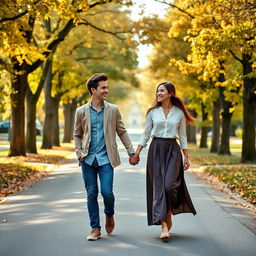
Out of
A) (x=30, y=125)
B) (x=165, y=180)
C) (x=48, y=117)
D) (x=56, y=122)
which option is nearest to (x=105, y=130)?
(x=165, y=180)

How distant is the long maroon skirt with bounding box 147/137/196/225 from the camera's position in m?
6.67

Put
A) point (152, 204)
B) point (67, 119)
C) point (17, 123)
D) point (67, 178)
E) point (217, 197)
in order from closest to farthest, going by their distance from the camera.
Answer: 1. point (152, 204)
2. point (217, 197)
3. point (67, 178)
4. point (17, 123)
5. point (67, 119)

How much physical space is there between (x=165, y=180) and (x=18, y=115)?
15490 mm

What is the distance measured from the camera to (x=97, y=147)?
21.9ft

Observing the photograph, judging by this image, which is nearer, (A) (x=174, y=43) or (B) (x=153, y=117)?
(B) (x=153, y=117)

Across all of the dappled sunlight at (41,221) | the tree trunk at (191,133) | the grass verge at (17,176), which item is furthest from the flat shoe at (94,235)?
the tree trunk at (191,133)

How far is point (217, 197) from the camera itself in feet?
36.9

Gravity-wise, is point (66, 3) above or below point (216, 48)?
above

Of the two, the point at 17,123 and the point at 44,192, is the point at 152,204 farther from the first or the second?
the point at 17,123

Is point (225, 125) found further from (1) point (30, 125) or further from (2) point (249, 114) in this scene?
(1) point (30, 125)

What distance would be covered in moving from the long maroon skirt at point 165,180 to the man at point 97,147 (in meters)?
0.48

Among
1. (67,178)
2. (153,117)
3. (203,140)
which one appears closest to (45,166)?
(67,178)

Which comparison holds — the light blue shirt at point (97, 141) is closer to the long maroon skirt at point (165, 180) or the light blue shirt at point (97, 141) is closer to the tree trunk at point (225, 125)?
the long maroon skirt at point (165, 180)

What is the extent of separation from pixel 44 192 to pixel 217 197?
12.0 ft
